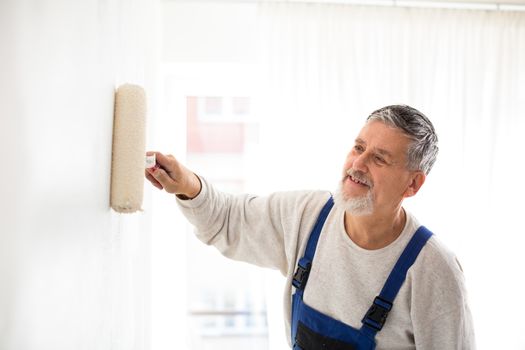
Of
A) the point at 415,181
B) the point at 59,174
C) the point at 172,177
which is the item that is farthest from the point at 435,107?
the point at 59,174

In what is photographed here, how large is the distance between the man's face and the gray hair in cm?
1

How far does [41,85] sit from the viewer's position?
43cm

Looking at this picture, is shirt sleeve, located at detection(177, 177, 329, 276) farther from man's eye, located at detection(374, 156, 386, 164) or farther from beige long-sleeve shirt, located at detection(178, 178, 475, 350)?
man's eye, located at detection(374, 156, 386, 164)

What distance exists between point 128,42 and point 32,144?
489mm

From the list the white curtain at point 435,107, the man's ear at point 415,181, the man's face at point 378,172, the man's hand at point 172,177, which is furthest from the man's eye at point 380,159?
the white curtain at point 435,107

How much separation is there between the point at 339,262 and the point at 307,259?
10cm

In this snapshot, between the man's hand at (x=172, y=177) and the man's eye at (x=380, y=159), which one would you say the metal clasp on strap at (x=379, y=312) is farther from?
the man's hand at (x=172, y=177)

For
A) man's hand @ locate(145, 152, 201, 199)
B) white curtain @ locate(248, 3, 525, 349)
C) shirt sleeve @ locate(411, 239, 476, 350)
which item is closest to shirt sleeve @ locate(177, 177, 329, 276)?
man's hand @ locate(145, 152, 201, 199)

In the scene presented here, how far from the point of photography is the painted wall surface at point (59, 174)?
378 millimetres

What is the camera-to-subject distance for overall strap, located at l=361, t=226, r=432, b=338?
4.27 feet

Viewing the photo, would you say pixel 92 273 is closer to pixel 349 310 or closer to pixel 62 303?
pixel 62 303

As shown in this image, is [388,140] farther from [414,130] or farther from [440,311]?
[440,311]

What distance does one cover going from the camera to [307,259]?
1429 mm

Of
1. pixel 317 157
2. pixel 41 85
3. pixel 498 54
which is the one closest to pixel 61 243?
pixel 41 85
